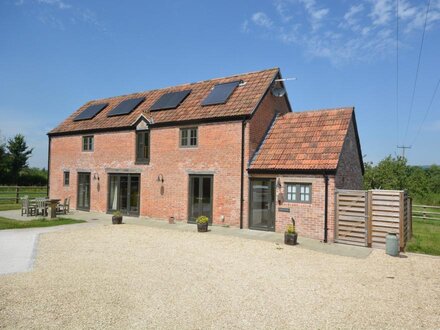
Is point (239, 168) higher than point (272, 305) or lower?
higher

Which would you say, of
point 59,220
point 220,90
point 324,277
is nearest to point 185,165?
point 220,90

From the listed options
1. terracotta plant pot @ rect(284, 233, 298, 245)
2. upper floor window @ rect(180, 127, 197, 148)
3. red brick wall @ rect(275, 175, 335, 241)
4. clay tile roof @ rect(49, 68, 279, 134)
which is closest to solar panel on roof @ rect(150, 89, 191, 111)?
clay tile roof @ rect(49, 68, 279, 134)

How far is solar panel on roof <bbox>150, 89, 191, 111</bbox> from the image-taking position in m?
19.2

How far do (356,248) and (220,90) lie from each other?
1107cm

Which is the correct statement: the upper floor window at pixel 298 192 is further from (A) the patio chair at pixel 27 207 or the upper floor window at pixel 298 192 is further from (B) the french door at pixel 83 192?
(A) the patio chair at pixel 27 207

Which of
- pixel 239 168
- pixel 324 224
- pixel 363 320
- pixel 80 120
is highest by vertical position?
pixel 80 120

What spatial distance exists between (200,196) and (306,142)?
6074 millimetres

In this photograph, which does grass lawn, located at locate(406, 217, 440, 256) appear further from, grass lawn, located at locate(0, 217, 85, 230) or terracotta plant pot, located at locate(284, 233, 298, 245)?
grass lawn, located at locate(0, 217, 85, 230)

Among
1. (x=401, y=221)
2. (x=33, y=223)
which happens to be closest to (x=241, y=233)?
(x=401, y=221)

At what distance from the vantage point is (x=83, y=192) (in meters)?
22.2

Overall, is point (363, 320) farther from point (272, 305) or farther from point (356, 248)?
point (356, 248)

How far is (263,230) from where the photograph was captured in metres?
14.8

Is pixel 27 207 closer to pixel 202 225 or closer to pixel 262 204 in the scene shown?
pixel 202 225

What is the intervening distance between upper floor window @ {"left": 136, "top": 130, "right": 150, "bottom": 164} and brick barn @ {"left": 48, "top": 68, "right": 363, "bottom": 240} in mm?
61
